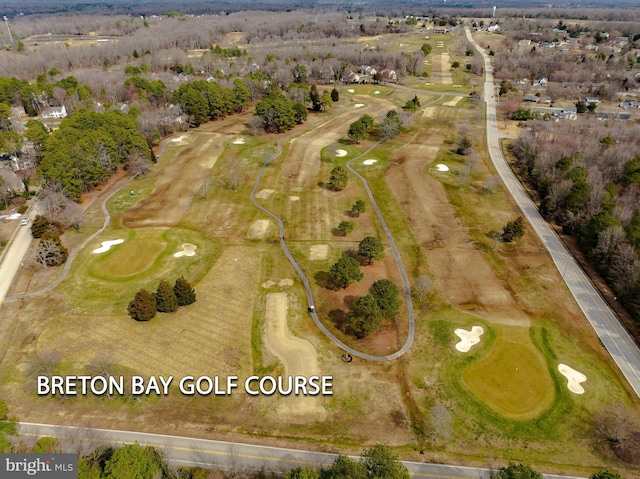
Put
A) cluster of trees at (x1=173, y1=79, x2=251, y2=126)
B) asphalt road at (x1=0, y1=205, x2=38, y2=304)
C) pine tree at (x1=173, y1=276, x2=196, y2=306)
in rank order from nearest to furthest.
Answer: pine tree at (x1=173, y1=276, x2=196, y2=306) → asphalt road at (x1=0, y1=205, x2=38, y2=304) → cluster of trees at (x1=173, y1=79, x2=251, y2=126)

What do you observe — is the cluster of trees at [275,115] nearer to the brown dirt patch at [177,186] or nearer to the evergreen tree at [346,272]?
the brown dirt patch at [177,186]

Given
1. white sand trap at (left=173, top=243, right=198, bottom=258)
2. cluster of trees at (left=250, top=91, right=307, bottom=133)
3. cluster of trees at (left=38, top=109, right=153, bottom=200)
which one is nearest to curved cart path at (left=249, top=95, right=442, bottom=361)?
white sand trap at (left=173, top=243, right=198, bottom=258)

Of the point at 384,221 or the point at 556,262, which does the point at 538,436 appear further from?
the point at 384,221

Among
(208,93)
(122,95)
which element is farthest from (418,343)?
(122,95)

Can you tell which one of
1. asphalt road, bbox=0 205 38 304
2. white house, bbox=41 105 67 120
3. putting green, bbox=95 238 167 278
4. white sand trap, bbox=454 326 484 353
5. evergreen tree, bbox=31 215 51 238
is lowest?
white sand trap, bbox=454 326 484 353

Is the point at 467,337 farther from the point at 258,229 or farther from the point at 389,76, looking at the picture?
the point at 389,76

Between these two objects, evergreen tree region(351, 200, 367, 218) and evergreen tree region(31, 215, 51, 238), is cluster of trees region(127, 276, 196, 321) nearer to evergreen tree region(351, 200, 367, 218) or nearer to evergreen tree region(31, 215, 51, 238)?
evergreen tree region(31, 215, 51, 238)

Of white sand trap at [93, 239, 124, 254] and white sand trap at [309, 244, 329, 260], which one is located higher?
white sand trap at [93, 239, 124, 254]

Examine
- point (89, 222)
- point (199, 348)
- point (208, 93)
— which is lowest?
point (199, 348)
